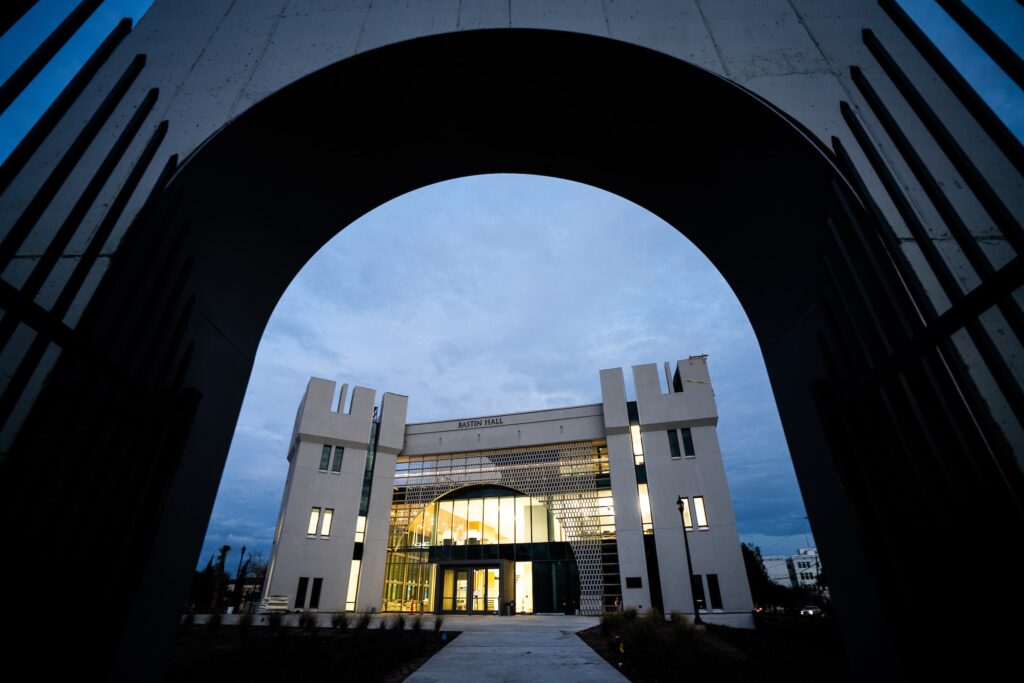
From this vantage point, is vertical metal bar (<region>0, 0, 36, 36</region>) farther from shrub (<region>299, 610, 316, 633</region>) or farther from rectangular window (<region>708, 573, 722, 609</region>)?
rectangular window (<region>708, 573, 722, 609</region>)

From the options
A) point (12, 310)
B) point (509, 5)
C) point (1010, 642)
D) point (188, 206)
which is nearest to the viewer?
point (12, 310)

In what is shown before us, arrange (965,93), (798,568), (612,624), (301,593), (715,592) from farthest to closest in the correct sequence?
(798,568), (301,593), (715,592), (612,624), (965,93)

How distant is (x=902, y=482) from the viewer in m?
2.39

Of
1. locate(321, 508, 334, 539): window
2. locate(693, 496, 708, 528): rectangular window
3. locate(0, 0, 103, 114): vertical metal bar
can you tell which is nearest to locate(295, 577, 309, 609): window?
locate(321, 508, 334, 539): window

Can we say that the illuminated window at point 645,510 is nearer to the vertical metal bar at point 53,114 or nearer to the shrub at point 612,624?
the shrub at point 612,624

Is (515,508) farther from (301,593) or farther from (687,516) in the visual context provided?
(301,593)

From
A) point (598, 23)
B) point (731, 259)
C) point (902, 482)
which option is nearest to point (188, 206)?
point (598, 23)

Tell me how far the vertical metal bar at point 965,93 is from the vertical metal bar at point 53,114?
354cm

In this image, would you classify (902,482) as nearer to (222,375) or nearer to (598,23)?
(598,23)

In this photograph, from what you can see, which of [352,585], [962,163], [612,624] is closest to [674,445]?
[612,624]

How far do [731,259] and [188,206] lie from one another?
4426mm

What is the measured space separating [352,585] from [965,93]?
31193mm

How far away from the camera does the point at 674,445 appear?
997 inches

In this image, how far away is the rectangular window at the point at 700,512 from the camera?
76.2 feet
